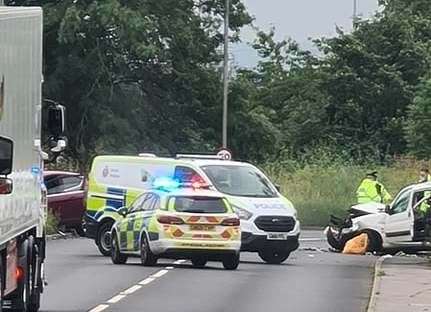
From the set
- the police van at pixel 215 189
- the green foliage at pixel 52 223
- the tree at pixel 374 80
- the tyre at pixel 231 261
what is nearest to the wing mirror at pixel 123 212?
the police van at pixel 215 189

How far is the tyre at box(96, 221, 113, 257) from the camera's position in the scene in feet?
97.2

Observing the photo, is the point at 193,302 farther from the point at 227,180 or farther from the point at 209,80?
the point at 209,80

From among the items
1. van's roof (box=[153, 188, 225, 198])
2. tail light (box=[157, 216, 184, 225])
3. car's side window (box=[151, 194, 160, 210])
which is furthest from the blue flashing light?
tail light (box=[157, 216, 184, 225])

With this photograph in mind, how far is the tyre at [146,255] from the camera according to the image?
2569cm

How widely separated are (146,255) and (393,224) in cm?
747

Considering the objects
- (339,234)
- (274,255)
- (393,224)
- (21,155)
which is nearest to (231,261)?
(274,255)

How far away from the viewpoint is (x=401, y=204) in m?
31.3

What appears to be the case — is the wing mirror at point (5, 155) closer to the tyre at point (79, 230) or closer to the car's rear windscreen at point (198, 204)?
the car's rear windscreen at point (198, 204)

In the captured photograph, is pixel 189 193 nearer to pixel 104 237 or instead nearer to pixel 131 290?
pixel 104 237

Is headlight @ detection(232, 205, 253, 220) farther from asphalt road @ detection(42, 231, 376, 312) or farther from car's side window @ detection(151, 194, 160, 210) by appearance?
car's side window @ detection(151, 194, 160, 210)

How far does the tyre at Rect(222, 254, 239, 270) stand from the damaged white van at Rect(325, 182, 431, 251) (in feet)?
16.7

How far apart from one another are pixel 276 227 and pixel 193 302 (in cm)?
923

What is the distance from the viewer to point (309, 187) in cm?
5128

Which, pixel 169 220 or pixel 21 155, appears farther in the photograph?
pixel 169 220
